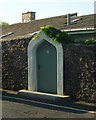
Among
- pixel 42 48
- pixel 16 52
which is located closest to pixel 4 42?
pixel 16 52

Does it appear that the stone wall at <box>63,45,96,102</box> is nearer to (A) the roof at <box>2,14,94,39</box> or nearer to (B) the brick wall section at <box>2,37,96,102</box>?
(B) the brick wall section at <box>2,37,96,102</box>

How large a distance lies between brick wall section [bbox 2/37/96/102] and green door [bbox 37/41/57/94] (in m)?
0.74

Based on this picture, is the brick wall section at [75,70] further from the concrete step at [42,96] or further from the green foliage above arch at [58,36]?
the concrete step at [42,96]

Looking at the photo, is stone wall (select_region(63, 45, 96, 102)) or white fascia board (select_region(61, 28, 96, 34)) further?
white fascia board (select_region(61, 28, 96, 34))

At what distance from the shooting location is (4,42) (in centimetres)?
1270

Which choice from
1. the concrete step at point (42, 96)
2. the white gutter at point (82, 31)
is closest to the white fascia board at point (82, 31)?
the white gutter at point (82, 31)

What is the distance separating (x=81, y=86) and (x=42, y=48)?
299cm

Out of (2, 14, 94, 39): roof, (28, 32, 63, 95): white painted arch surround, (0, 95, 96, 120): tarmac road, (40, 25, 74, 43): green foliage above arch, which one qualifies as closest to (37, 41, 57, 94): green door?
(28, 32, 63, 95): white painted arch surround

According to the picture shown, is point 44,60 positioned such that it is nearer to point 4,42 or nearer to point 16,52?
point 16,52

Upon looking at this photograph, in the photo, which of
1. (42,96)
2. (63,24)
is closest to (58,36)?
(42,96)

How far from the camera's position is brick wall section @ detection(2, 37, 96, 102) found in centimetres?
911

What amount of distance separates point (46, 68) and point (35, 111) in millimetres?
3458

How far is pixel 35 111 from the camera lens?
309 inches

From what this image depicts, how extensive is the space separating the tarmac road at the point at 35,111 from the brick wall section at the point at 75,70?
1.64m
